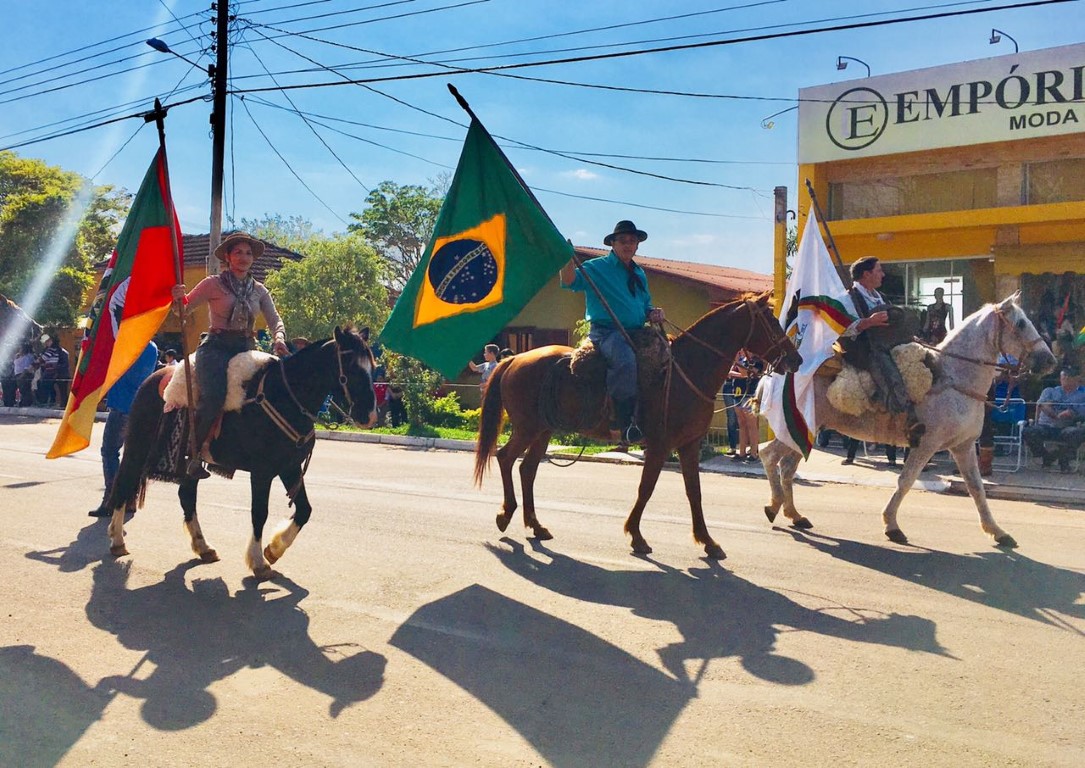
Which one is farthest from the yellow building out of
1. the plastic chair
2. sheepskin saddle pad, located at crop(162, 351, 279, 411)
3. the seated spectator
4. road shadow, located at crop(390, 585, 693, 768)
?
road shadow, located at crop(390, 585, 693, 768)

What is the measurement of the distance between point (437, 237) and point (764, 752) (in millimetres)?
5107

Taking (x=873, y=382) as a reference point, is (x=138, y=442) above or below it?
below

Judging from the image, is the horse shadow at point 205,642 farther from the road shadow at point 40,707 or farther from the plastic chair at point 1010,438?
the plastic chair at point 1010,438

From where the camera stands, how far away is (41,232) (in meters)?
32.0

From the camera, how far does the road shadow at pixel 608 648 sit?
169 inches

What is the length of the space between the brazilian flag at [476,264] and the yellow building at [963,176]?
479 inches

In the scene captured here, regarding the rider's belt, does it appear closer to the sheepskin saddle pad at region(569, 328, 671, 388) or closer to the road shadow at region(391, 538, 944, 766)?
the road shadow at region(391, 538, 944, 766)

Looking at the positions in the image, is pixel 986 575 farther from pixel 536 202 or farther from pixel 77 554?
pixel 77 554

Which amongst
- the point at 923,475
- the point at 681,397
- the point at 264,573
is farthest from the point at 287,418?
the point at 923,475

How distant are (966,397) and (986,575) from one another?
78.7 inches

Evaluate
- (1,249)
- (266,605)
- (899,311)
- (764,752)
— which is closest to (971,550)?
(899,311)

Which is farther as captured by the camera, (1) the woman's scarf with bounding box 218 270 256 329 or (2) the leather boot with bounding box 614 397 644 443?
(2) the leather boot with bounding box 614 397 644 443

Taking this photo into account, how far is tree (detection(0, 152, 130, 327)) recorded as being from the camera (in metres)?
31.6

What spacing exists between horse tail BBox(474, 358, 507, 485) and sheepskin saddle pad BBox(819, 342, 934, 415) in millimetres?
3113
